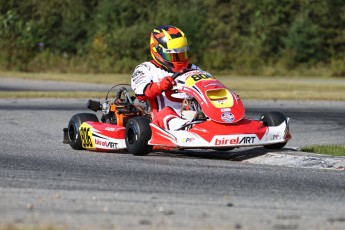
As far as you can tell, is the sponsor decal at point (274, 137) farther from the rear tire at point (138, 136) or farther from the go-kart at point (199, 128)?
the rear tire at point (138, 136)

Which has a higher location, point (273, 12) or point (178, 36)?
point (178, 36)

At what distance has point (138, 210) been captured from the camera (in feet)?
24.6

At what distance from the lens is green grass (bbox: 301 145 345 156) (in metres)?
12.4

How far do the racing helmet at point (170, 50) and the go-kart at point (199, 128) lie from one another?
0.47 metres

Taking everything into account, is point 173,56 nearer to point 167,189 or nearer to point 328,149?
point 328,149

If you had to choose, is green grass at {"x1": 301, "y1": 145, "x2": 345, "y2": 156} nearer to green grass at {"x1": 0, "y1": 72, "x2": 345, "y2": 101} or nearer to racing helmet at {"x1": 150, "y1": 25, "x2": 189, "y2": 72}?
racing helmet at {"x1": 150, "y1": 25, "x2": 189, "y2": 72}

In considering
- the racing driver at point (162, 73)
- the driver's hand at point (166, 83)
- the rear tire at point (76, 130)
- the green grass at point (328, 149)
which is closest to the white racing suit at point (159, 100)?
the racing driver at point (162, 73)

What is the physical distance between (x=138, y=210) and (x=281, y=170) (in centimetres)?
339

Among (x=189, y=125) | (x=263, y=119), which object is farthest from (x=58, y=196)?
(x=263, y=119)

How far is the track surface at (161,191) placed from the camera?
7.09 metres

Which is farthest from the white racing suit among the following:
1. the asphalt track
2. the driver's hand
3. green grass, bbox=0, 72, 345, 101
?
green grass, bbox=0, 72, 345, 101

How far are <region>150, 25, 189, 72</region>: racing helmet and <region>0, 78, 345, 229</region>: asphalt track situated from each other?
1.13m

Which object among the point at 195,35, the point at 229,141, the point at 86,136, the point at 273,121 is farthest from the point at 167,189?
the point at 195,35

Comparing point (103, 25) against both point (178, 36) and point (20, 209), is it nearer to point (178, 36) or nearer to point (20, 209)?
point (178, 36)
